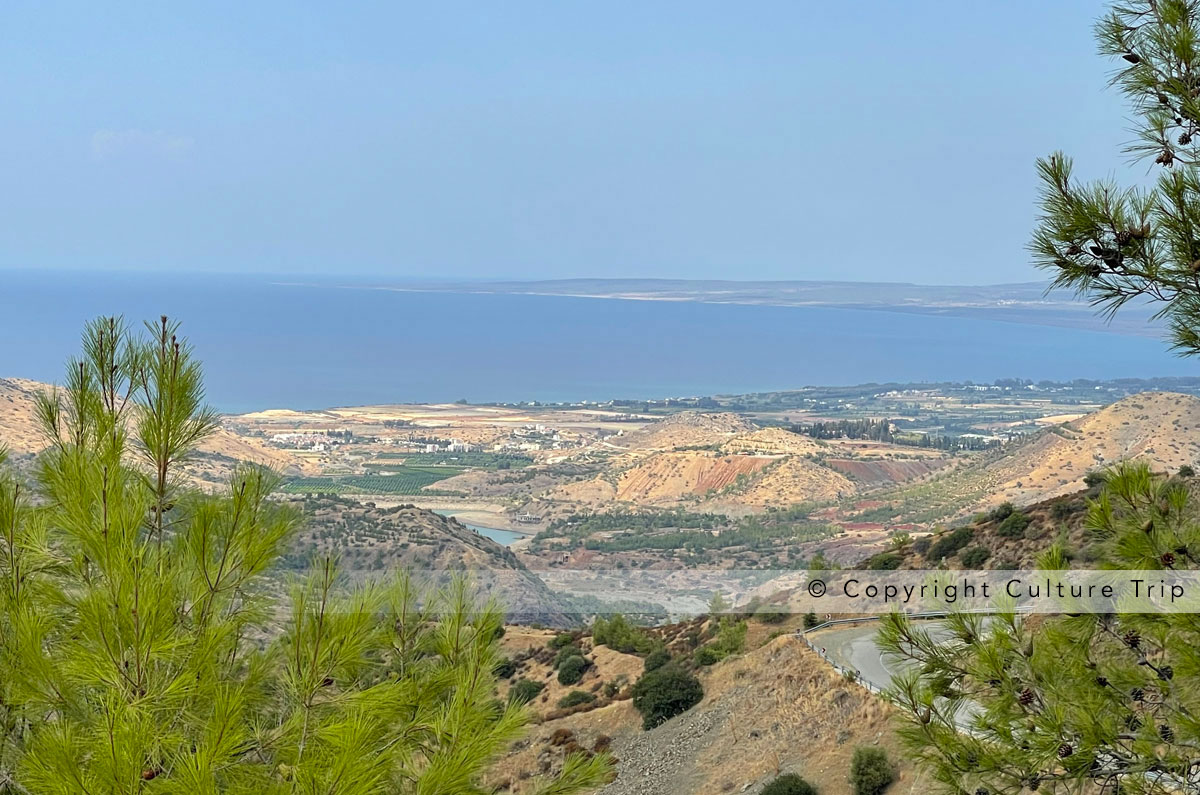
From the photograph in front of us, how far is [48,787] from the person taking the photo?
9.15ft

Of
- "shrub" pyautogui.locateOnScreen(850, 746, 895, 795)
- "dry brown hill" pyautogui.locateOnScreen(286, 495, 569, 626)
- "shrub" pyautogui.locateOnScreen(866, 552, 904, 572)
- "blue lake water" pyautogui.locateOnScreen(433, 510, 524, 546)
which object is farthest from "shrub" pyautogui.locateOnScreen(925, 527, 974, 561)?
"blue lake water" pyautogui.locateOnScreen(433, 510, 524, 546)

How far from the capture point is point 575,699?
17.3 metres

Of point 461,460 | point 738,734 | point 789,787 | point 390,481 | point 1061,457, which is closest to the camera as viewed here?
point 789,787

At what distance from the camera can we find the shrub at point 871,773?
10.1 metres

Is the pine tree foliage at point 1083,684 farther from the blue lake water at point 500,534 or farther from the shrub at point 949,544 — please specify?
the blue lake water at point 500,534

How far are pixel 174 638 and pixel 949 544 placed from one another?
18320mm

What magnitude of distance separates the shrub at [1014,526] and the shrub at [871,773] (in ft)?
30.4

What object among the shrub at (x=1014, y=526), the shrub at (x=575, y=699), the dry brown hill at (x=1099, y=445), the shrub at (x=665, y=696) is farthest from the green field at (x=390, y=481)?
the shrub at (x=1014, y=526)

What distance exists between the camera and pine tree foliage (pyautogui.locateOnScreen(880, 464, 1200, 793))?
3.79 m

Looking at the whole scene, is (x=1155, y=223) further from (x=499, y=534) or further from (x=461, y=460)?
(x=461, y=460)

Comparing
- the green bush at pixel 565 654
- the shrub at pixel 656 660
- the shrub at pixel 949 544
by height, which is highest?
the shrub at pixel 949 544

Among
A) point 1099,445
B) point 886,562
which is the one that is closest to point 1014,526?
point 886,562

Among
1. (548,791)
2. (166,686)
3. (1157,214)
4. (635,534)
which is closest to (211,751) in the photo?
(166,686)

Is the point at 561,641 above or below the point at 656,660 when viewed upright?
below
